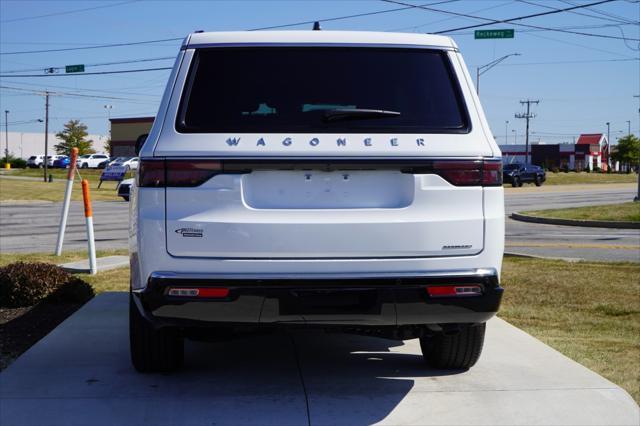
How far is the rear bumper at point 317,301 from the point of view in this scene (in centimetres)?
428

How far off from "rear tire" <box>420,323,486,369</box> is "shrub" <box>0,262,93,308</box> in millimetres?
3741

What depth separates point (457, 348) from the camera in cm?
530

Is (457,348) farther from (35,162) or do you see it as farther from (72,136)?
(72,136)

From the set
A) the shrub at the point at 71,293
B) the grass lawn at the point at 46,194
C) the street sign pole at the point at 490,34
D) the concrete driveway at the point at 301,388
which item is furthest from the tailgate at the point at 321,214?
the grass lawn at the point at 46,194

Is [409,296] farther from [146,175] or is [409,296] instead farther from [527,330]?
[527,330]

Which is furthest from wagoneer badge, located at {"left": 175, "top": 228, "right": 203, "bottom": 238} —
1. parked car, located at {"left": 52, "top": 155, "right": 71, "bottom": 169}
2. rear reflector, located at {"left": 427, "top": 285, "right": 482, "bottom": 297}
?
parked car, located at {"left": 52, "top": 155, "right": 71, "bottom": 169}

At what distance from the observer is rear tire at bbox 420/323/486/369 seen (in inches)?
206

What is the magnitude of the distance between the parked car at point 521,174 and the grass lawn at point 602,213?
28.2 meters

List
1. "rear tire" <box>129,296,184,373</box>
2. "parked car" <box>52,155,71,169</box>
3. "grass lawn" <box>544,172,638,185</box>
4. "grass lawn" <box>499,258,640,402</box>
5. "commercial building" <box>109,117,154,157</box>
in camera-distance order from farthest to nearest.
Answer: "commercial building" <box>109,117,154,157</box>, "parked car" <box>52,155,71,169</box>, "grass lawn" <box>544,172,638,185</box>, "grass lawn" <box>499,258,640,402</box>, "rear tire" <box>129,296,184,373</box>

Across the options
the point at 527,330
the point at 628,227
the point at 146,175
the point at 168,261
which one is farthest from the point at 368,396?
the point at 628,227

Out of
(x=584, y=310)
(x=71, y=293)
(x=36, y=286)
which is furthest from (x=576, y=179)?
Result: (x=36, y=286)

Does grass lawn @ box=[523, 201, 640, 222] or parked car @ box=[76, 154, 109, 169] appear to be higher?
parked car @ box=[76, 154, 109, 169]

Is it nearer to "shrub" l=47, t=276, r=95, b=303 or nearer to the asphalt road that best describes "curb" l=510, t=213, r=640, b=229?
the asphalt road

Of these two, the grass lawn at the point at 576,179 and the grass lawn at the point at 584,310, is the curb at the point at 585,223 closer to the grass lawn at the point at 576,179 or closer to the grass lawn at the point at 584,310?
the grass lawn at the point at 584,310
